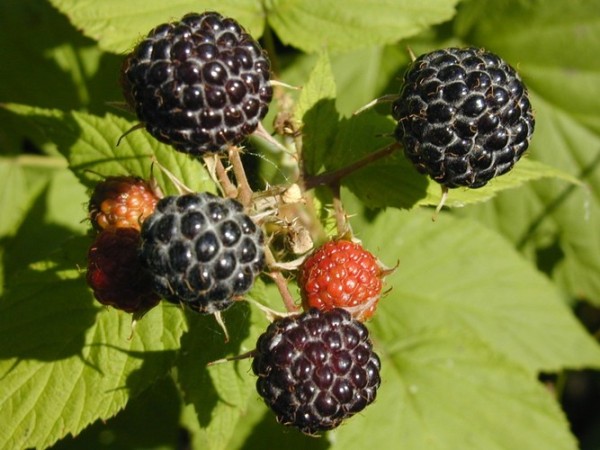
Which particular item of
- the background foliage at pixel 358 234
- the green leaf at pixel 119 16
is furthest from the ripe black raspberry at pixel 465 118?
the green leaf at pixel 119 16

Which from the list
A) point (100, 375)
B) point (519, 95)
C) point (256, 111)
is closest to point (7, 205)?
point (100, 375)

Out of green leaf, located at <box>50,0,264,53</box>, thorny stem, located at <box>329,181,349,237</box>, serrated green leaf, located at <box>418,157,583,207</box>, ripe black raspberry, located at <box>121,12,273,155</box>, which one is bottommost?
serrated green leaf, located at <box>418,157,583,207</box>

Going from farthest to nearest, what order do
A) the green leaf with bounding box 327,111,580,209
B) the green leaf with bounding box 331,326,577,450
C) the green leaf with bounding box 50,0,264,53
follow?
the green leaf with bounding box 331,326,577,450, the green leaf with bounding box 50,0,264,53, the green leaf with bounding box 327,111,580,209

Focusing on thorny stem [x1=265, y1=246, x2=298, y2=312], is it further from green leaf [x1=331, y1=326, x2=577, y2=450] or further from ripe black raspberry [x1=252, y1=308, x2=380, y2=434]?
green leaf [x1=331, y1=326, x2=577, y2=450]

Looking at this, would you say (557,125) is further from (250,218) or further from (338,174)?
(250,218)

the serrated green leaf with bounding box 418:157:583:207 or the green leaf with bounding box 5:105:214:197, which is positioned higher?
the green leaf with bounding box 5:105:214:197

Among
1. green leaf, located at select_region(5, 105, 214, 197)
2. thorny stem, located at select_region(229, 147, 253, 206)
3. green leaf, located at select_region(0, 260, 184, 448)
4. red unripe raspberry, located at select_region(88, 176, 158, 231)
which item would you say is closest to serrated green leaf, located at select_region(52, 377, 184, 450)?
green leaf, located at select_region(0, 260, 184, 448)

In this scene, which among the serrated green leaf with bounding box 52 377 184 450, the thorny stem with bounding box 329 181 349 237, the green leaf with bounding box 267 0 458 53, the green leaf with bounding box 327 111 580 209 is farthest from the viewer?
the serrated green leaf with bounding box 52 377 184 450
